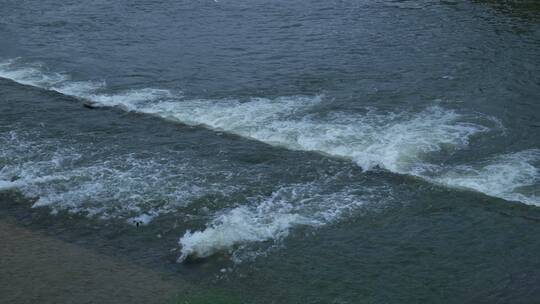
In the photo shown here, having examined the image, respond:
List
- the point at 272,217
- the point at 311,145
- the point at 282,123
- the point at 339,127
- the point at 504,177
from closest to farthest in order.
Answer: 1. the point at 272,217
2. the point at 504,177
3. the point at 311,145
4. the point at 339,127
5. the point at 282,123

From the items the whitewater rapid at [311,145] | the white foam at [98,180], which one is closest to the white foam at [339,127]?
the whitewater rapid at [311,145]

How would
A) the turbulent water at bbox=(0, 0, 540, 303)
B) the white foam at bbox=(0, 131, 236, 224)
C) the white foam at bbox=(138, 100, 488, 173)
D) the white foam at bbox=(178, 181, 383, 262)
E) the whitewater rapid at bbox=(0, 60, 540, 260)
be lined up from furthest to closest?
the white foam at bbox=(138, 100, 488, 173), the white foam at bbox=(0, 131, 236, 224), the whitewater rapid at bbox=(0, 60, 540, 260), the turbulent water at bbox=(0, 0, 540, 303), the white foam at bbox=(178, 181, 383, 262)

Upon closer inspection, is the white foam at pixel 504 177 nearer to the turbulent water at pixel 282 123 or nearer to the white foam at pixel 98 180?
the turbulent water at pixel 282 123

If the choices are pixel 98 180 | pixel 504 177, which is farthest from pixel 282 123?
pixel 504 177

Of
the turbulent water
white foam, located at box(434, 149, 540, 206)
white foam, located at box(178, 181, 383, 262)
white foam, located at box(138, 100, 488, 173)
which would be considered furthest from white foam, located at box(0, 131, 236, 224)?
white foam, located at box(434, 149, 540, 206)

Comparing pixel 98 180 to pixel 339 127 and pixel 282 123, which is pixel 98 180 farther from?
pixel 339 127

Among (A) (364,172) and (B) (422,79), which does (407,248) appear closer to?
(A) (364,172)

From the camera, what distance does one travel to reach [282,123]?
→ 70.1ft

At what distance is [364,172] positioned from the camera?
18.4m

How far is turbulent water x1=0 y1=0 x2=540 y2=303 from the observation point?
16.2 meters

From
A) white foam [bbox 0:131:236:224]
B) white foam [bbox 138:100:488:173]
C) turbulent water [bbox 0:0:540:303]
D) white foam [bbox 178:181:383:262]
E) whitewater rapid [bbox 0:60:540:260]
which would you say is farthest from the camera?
white foam [bbox 138:100:488:173]

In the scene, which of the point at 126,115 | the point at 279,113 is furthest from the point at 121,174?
the point at 279,113

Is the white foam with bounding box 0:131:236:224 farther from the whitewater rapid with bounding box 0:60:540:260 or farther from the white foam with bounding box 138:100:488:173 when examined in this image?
the white foam with bounding box 138:100:488:173

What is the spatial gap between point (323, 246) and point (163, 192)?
4.70m
